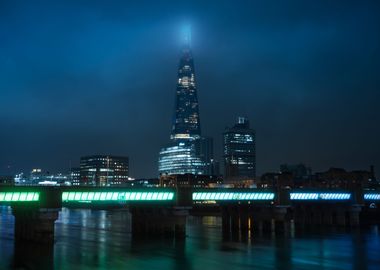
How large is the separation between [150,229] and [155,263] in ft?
175

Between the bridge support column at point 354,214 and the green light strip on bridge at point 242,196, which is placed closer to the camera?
the green light strip on bridge at point 242,196

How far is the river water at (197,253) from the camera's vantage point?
246 feet

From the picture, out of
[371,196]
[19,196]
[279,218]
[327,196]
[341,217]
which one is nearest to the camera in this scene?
[19,196]

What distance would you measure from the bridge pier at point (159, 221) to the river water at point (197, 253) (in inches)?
256

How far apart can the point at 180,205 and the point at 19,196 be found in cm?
4084

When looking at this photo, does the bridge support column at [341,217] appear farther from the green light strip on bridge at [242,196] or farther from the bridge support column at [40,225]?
the bridge support column at [40,225]

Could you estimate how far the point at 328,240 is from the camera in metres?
117

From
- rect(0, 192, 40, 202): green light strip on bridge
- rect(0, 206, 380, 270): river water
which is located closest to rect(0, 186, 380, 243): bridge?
rect(0, 192, 40, 202): green light strip on bridge

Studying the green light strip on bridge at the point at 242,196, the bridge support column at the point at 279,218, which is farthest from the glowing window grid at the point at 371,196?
the green light strip on bridge at the point at 242,196

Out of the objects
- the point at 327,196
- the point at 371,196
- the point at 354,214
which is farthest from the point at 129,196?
the point at 371,196

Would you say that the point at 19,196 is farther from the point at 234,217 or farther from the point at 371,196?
the point at 371,196

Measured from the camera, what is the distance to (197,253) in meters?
89.8

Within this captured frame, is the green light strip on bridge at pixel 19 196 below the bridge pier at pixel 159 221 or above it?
above

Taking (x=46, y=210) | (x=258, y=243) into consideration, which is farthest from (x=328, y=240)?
(x=46, y=210)
